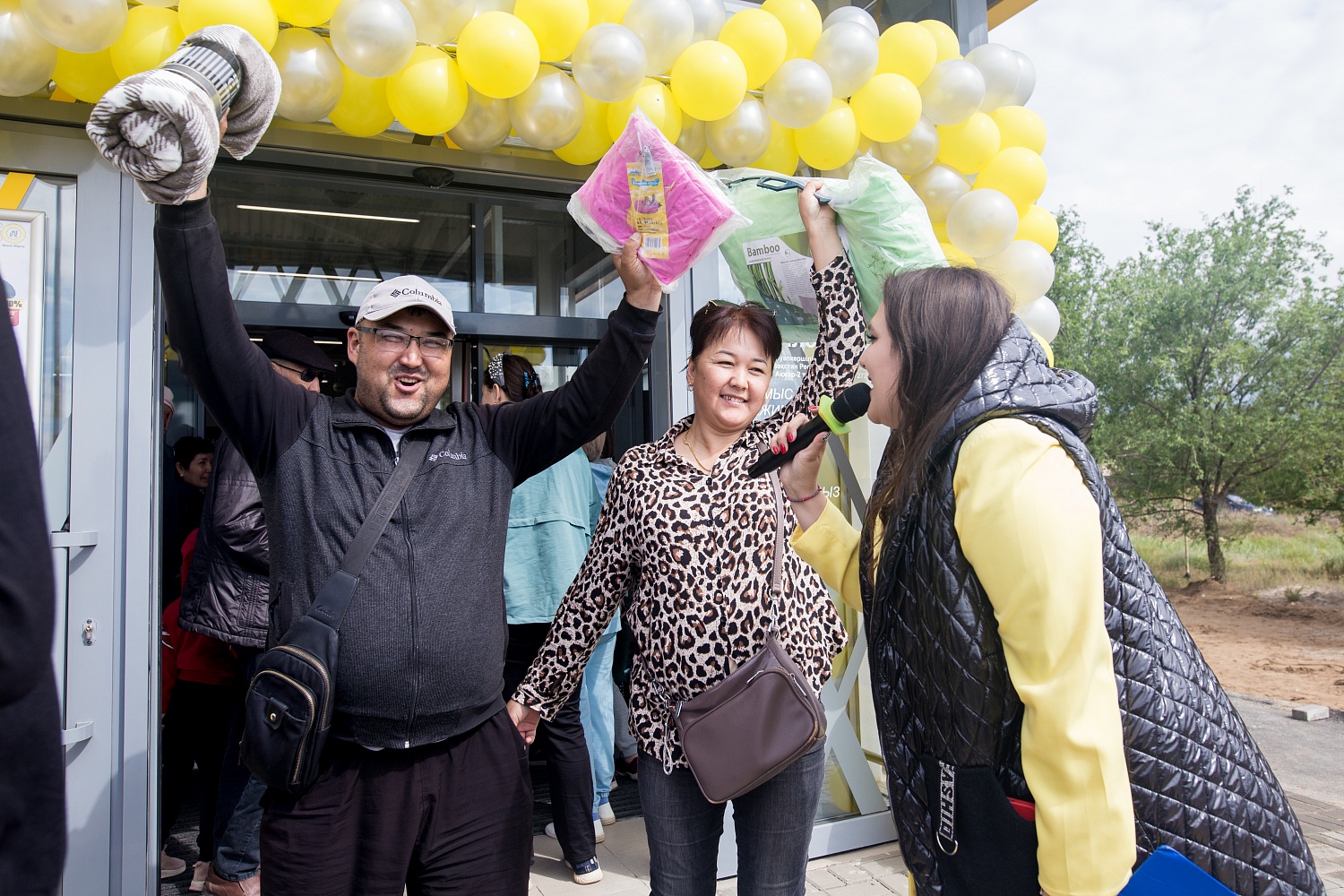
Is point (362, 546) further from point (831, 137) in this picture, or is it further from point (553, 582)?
point (831, 137)

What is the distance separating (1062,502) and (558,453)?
1210mm

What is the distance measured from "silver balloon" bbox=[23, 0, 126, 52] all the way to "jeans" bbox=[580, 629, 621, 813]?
267cm

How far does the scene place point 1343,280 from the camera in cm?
1658

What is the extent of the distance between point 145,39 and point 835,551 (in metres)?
2.20

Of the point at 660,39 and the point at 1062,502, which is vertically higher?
the point at 660,39

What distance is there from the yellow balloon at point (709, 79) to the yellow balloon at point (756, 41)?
8 cm

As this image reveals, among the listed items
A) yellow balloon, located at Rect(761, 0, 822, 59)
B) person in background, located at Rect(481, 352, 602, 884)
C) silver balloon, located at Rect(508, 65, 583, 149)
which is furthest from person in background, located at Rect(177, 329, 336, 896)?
yellow balloon, located at Rect(761, 0, 822, 59)

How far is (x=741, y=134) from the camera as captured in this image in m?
2.88

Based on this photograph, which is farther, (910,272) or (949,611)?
(910,272)

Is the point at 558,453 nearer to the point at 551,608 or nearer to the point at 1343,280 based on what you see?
the point at 551,608

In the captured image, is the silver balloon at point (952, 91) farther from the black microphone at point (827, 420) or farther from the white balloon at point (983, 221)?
the black microphone at point (827, 420)

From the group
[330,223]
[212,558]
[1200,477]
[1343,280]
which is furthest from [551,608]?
[1343,280]

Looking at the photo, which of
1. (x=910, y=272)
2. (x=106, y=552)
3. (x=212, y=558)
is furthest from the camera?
(x=212, y=558)

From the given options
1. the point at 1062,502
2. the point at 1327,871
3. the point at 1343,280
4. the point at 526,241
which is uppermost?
the point at 1343,280
